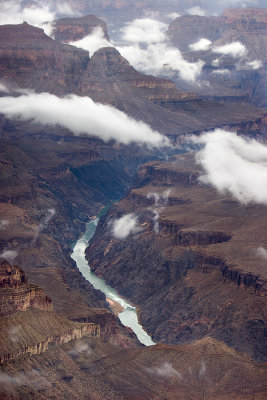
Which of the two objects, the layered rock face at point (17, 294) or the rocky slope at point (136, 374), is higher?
the layered rock face at point (17, 294)

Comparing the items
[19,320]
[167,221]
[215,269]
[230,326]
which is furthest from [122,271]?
[19,320]

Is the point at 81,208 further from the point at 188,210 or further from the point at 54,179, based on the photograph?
the point at 188,210

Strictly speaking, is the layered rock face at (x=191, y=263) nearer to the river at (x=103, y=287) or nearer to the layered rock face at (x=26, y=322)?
the river at (x=103, y=287)

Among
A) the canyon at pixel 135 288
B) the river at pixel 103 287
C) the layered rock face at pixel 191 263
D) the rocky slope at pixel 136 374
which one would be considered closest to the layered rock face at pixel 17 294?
the canyon at pixel 135 288

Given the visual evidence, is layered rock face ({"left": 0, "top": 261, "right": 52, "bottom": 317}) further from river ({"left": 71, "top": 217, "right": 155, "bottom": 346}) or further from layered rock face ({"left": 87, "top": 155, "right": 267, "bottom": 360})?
A: layered rock face ({"left": 87, "top": 155, "right": 267, "bottom": 360})

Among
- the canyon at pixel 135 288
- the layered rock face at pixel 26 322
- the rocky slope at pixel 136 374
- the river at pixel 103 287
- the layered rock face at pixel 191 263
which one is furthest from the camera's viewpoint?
the river at pixel 103 287

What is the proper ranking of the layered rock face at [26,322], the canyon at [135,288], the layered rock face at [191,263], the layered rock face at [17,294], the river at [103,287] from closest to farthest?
the layered rock face at [26,322]
the canyon at [135,288]
the layered rock face at [17,294]
the layered rock face at [191,263]
the river at [103,287]

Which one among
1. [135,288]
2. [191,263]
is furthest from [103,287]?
[191,263]
